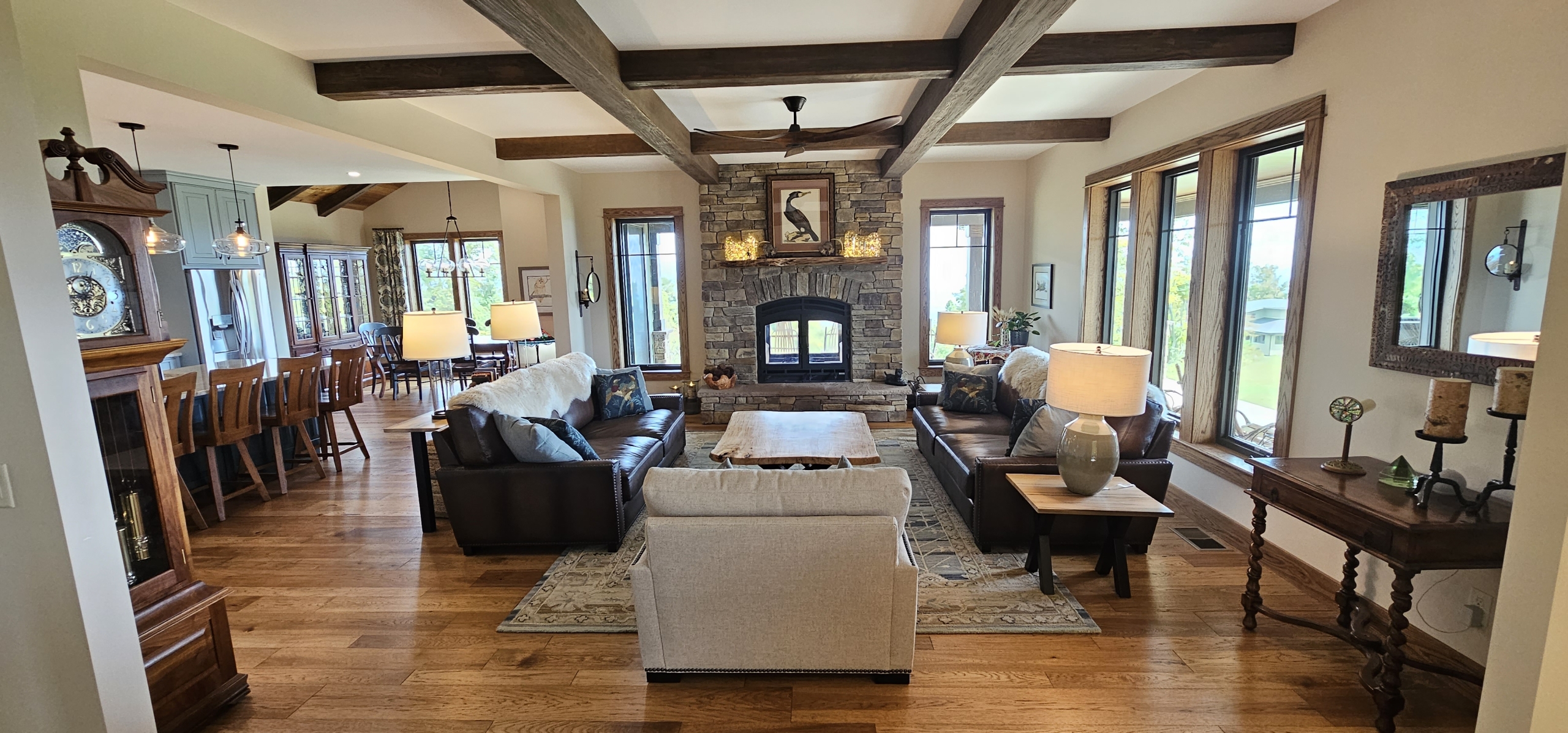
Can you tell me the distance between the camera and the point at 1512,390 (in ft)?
5.90

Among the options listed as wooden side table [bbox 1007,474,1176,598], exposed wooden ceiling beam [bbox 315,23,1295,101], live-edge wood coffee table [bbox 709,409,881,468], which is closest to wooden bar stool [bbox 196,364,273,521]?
exposed wooden ceiling beam [bbox 315,23,1295,101]

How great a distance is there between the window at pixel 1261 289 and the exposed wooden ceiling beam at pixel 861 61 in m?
0.64

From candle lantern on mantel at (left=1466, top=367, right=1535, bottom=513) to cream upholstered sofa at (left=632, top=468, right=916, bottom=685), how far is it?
5.81 feet

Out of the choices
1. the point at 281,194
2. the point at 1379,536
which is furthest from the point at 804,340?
the point at 281,194

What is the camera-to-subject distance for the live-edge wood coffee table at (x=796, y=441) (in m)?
3.44

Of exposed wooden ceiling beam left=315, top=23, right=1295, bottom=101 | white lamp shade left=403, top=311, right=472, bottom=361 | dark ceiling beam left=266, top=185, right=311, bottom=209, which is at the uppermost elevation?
dark ceiling beam left=266, top=185, right=311, bottom=209

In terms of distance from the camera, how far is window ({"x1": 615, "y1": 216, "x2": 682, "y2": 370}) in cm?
702

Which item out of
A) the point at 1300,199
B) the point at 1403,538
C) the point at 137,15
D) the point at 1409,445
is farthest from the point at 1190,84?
the point at 137,15

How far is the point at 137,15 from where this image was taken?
7.88ft

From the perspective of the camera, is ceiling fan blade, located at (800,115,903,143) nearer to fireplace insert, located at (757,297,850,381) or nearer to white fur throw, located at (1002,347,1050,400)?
white fur throw, located at (1002,347,1050,400)

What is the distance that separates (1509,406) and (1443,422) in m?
0.17

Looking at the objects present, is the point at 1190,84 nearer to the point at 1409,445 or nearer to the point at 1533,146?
the point at 1533,146

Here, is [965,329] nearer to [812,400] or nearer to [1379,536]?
[812,400]

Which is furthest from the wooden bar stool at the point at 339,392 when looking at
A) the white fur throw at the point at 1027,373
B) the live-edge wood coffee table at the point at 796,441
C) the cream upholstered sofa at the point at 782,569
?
the white fur throw at the point at 1027,373
